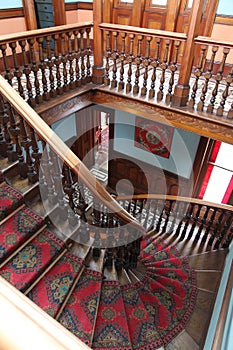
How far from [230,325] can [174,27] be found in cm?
474

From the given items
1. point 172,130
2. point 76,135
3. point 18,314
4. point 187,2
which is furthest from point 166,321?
point 187,2

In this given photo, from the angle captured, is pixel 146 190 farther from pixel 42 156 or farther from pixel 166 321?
pixel 42 156

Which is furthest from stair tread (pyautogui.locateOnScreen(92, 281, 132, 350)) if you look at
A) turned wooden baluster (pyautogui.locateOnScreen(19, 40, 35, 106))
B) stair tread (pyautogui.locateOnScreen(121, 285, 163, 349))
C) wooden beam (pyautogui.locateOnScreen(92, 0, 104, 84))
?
wooden beam (pyautogui.locateOnScreen(92, 0, 104, 84))

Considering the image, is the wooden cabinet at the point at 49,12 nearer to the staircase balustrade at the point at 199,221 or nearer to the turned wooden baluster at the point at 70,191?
the staircase balustrade at the point at 199,221

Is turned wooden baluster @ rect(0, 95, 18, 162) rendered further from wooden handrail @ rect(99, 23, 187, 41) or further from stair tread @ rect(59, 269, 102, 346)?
wooden handrail @ rect(99, 23, 187, 41)

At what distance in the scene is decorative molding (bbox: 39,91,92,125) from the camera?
3.46 metres

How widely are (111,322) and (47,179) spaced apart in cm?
137

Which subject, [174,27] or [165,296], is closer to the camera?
[165,296]

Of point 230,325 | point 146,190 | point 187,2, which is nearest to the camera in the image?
point 230,325

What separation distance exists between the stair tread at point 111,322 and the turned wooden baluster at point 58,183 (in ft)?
2.63

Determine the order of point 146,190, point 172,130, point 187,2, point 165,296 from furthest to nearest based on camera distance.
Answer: point 146,190 < point 172,130 < point 187,2 < point 165,296

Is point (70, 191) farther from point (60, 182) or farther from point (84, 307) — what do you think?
point (84, 307)

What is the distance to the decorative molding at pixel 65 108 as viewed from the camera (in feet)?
11.3

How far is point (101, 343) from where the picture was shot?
2.05 metres
